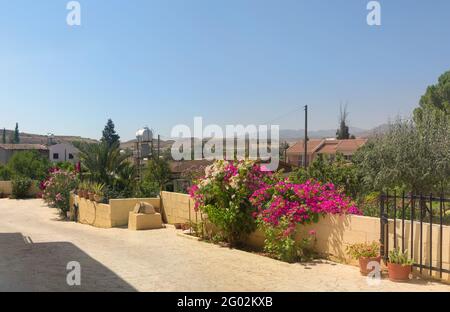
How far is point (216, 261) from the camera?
8.74m

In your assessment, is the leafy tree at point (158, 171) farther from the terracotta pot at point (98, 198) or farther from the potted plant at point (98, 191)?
the terracotta pot at point (98, 198)

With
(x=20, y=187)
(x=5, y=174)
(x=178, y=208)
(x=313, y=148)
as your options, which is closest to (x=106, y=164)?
(x=178, y=208)

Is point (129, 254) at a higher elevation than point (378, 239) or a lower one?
lower

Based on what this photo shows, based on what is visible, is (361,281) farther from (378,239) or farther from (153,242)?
(153,242)

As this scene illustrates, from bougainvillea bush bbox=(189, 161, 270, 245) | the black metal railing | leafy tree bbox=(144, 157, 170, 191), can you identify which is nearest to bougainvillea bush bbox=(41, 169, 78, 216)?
leafy tree bbox=(144, 157, 170, 191)

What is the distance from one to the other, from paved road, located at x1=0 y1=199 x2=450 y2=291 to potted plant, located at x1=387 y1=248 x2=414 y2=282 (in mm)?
193

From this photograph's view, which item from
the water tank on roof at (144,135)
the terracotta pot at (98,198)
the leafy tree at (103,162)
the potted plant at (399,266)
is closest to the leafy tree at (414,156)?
the potted plant at (399,266)

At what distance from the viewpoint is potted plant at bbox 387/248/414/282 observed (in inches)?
274

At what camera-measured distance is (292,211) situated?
8.79 metres

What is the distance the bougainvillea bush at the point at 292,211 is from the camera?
8.62 meters

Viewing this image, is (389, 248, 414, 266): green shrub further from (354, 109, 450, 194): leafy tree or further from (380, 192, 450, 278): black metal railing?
(354, 109, 450, 194): leafy tree

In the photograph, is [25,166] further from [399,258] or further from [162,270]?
[399,258]
